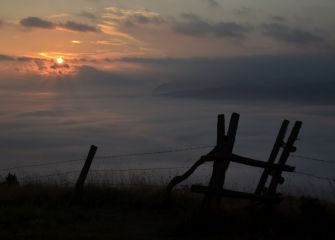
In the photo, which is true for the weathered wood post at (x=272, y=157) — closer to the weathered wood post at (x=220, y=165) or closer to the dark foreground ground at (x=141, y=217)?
the dark foreground ground at (x=141, y=217)

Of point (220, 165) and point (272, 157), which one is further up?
point (272, 157)

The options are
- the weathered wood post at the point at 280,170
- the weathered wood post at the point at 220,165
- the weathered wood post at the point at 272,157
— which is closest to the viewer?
the weathered wood post at the point at 220,165

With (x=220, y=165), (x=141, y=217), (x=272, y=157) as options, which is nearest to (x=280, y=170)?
(x=272, y=157)

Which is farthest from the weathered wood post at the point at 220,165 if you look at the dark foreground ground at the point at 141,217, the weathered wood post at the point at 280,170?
the weathered wood post at the point at 280,170

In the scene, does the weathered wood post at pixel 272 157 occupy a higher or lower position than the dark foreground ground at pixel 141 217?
higher

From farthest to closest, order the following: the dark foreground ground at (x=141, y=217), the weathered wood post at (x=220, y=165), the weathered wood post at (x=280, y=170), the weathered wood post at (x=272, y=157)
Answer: the weathered wood post at (x=272, y=157)
the weathered wood post at (x=280, y=170)
the weathered wood post at (x=220, y=165)
the dark foreground ground at (x=141, y=217)

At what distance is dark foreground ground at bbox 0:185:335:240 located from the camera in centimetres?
1056

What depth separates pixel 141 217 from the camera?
12.6 m

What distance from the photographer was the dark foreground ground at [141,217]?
1056cm

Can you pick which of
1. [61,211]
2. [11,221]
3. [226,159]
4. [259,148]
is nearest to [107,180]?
[61,211]

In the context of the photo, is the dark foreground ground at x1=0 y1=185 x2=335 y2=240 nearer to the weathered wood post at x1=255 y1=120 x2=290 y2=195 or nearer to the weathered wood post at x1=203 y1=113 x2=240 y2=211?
the weathered wood post at x1=203 y1=113 x2=240 y2=211

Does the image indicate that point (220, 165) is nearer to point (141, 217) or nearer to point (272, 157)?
point (272, 157)

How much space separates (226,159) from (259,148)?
384 ft

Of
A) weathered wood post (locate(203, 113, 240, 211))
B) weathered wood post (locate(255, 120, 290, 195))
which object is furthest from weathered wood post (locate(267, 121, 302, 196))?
weathered wood post (locate(203, 113, 240, 211))
